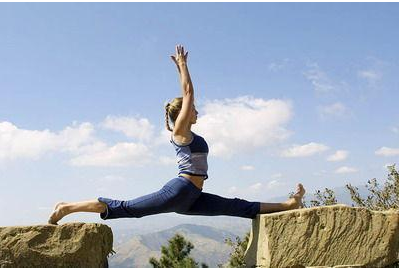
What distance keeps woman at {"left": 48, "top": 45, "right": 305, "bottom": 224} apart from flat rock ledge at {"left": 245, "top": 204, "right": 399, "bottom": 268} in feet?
1.11

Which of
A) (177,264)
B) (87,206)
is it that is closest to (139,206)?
(87,206)

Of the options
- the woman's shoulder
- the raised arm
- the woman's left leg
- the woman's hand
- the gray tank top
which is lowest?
the woman's left leg

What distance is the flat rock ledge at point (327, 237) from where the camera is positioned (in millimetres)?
4789

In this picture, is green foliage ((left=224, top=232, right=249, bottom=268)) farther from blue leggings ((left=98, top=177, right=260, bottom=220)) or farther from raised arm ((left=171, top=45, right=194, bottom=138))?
raised arm ((left=171, top=45, right=194, bottom=138))

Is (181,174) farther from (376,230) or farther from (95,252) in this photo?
(376,230)

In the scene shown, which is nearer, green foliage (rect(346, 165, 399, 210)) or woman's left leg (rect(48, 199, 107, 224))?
woman's left leg (rect(48, 199, 107, 224))

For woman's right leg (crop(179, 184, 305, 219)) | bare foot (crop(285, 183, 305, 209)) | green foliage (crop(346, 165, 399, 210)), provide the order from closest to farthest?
woman's right leg (crop(179, 184, 305, 219)) → bare foot (crop(285, 183, 305, 209)) → green foliage (crop(346, 165, 399, 210))

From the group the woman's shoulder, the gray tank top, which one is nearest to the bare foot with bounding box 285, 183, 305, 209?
the gray tank top

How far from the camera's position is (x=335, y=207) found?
4.86 meters

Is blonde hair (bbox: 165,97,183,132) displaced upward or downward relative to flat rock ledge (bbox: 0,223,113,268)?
upward

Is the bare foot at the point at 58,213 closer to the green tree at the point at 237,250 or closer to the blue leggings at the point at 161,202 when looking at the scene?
the blue leggings at the point at 161,202

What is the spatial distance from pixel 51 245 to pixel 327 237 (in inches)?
107

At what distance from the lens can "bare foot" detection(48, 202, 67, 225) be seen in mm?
4863

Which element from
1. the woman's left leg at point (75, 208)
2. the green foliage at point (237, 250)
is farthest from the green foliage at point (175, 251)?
the woman's left leg at point (75, 208)
